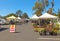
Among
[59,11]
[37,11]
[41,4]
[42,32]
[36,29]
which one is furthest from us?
[59,11]

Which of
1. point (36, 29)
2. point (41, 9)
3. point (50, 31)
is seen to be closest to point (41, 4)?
point (41, 9)

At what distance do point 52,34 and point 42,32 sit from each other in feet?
3.77

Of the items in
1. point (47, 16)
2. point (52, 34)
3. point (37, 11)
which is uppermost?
point (37, 11)

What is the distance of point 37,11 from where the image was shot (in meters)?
59.8

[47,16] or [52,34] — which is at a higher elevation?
[47,16]

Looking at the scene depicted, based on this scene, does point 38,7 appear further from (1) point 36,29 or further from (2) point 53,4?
(1) point 36,29

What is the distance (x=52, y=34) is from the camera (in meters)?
20.9

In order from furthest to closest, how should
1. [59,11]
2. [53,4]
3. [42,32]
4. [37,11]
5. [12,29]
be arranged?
[59,11] < [37,11] < [53,4] < [12,29] < [42,32]

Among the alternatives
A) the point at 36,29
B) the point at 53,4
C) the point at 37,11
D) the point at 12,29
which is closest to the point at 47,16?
the point at 36,29

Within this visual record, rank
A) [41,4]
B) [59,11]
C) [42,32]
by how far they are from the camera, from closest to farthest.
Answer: [42,32], [41,4], [59,11]

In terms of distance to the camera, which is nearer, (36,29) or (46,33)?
(46,33)

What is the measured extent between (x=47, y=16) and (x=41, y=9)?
3163cm

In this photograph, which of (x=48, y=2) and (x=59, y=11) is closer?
(x=48, y=2)

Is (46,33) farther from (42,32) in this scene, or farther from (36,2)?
(36,2)
